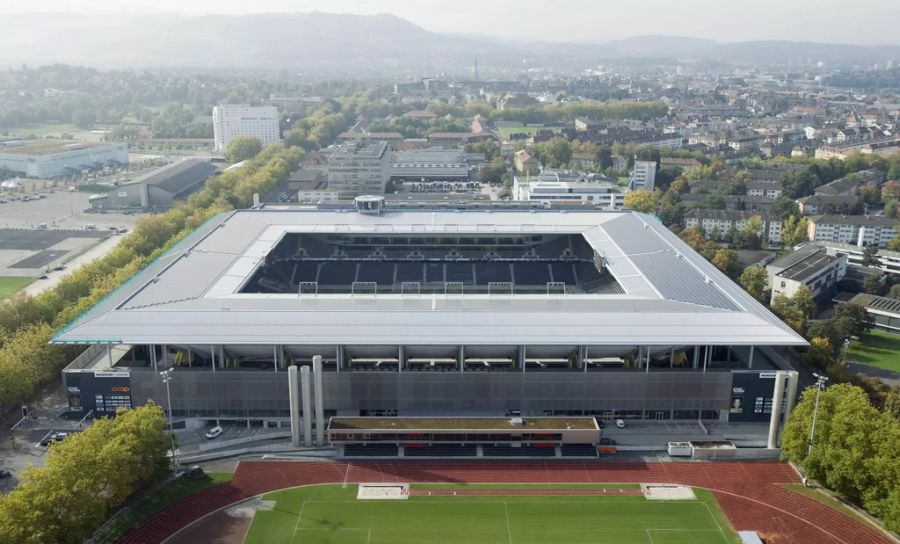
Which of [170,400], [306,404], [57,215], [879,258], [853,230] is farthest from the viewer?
[57,215]

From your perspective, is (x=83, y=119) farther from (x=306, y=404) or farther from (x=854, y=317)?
(x=854, y=317)

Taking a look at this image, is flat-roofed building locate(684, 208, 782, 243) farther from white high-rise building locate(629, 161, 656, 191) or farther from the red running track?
the red running track

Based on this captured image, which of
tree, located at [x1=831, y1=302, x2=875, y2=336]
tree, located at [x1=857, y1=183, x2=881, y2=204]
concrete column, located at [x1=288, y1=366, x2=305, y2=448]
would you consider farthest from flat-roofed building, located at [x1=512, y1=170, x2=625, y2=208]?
concrete column, located at [x1=288, y1=366, x2=305, y2=448]

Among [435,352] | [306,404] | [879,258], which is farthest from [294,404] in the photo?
[879,258]

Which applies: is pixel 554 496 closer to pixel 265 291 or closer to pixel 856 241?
pixel 265 291

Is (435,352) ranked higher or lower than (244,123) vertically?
lower

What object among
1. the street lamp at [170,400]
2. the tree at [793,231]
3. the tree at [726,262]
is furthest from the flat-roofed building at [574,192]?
the street lamp at [170,400]

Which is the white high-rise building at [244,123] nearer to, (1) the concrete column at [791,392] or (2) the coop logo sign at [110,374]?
(2) the coop logo sign at [110,374]
